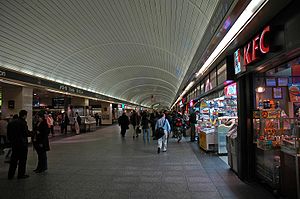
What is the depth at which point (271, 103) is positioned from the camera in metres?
5.45

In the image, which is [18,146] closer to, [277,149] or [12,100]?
[277,149]

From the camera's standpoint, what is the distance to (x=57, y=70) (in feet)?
50.1

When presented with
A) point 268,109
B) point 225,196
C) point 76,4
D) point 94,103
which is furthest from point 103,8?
point 94,103

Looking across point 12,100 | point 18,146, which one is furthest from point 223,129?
point 12,100

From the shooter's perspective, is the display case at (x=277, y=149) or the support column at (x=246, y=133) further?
the support column at (x=246, y=133)

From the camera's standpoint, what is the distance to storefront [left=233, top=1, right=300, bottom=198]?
3.79 metres

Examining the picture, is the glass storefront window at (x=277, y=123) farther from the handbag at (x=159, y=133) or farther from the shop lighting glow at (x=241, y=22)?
the handbag at (x=159, y=133)

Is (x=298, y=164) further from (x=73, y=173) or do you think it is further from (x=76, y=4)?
(x=76, y=4)

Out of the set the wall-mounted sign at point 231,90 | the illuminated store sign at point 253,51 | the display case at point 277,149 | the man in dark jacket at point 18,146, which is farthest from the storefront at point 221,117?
the man in dark jacket at point 18,146

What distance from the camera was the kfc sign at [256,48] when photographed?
396 cm

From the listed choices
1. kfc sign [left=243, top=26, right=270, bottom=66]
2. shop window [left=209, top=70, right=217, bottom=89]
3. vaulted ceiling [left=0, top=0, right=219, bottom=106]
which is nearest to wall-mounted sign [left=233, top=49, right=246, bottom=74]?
kfc sign [left=243, top=26, right=270, bottom=66]

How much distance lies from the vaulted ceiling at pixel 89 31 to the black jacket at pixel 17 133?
15.9 feet

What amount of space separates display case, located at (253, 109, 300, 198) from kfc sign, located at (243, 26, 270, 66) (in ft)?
4.04

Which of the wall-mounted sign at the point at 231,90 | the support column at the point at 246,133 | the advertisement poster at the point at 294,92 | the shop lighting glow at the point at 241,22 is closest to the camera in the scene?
the shop lighting glow at the point at 241,22
